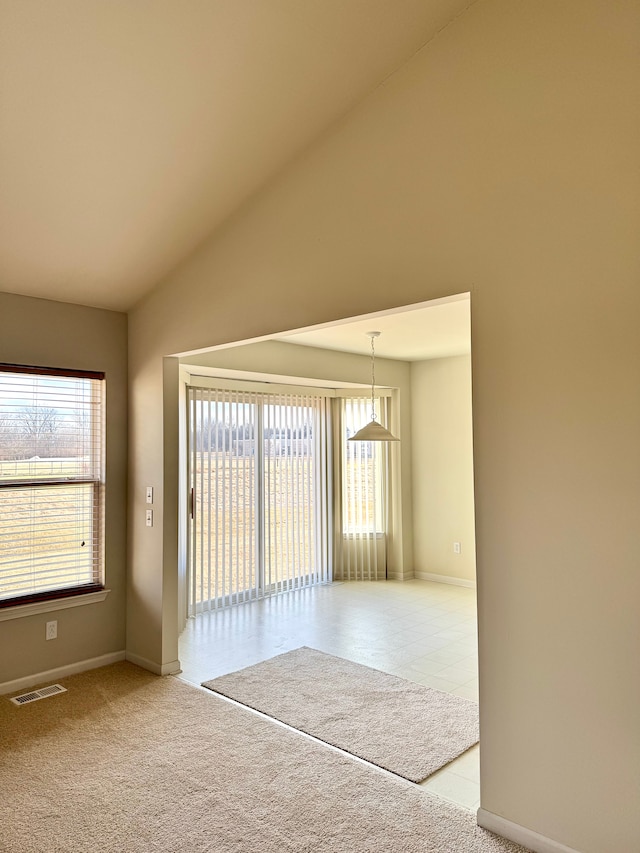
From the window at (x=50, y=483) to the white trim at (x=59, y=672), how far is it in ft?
1.62

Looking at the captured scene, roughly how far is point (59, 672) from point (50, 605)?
47 cm

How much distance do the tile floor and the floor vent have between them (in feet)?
2.53

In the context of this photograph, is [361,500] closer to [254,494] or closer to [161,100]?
[254,494]

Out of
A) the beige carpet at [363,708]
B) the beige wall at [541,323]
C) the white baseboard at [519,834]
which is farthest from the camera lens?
the beige carpet at [363,708]

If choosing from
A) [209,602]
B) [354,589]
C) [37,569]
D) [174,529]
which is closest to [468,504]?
[354,589]

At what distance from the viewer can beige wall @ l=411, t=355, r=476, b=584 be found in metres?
6.50

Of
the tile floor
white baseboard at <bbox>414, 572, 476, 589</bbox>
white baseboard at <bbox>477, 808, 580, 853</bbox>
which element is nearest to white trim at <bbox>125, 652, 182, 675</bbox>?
the tile floor

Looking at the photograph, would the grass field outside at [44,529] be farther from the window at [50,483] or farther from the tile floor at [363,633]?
the tile floor at [363,633]

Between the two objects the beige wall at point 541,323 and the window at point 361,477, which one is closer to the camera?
the beige wall at point 541,323

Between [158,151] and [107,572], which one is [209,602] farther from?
[158,151]

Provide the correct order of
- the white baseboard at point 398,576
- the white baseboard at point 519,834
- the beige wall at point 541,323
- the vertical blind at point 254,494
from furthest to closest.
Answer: the white baseboard at point 398,576 < the vertical blind at point 254,494 < the white baseboard at point 519,834 < the beige wall at point 541,323

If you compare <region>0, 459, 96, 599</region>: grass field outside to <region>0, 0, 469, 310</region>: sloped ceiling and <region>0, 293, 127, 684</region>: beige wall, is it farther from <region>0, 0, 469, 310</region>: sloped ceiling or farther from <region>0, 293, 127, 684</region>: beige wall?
<region>0, 0, 469, 310</region>: sloped ceiling

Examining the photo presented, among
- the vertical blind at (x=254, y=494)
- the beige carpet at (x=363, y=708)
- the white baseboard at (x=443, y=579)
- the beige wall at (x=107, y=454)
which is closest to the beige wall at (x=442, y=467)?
the white baseboard at (x=443, y=579)

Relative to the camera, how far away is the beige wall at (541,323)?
78.6 inches
